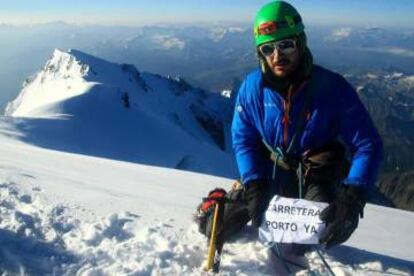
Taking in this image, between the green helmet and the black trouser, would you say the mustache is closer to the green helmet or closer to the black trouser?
the green helmet

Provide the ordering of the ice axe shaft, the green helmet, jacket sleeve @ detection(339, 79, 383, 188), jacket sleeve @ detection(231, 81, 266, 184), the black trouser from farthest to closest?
1. the black trouser
2. jacket sleeve @ detection(231, 81, 266, 184)
3. the green helmet
4. jacket sleeve @ detection(339, 79, 383, 188)
5. the ice axe shaft

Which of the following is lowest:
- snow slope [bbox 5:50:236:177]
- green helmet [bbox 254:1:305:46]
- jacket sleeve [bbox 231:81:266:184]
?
snow slope [bbox 5:50:236:177]

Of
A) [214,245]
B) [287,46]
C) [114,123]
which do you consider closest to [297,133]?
[287,46]

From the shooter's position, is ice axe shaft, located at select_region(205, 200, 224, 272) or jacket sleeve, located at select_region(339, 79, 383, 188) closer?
ice axe shaft, located at select_region(205, 200, 224, 272)

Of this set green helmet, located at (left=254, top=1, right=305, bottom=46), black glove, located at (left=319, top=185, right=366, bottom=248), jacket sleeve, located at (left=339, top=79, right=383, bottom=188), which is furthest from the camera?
green helmet, located at (left=254, top=1, right=305, bottom=46)

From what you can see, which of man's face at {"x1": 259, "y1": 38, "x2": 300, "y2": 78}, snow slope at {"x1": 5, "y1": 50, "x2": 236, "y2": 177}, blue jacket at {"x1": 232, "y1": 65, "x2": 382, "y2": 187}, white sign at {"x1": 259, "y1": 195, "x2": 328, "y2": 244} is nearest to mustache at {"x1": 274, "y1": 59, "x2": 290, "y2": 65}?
man's face at {"x1": 259, "y1": 38, "x2": 300, "y2": 78}

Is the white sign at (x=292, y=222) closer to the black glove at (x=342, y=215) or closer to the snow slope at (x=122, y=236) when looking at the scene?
→ the black glove at (x=342, y=215)

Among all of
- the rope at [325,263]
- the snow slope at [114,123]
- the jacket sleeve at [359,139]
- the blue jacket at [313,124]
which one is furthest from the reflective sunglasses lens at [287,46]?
the snow slope at [114,123]
